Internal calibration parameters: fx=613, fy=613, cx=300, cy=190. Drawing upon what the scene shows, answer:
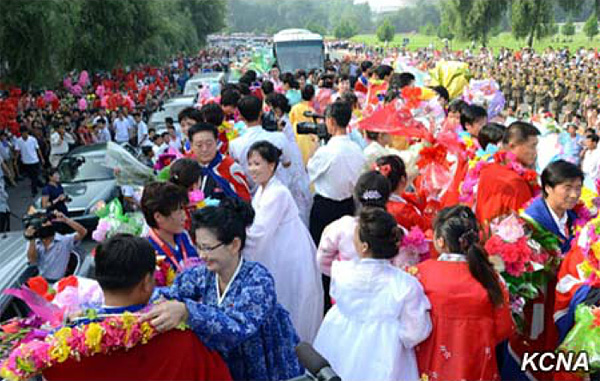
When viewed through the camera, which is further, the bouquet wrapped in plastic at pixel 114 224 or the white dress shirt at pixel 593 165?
the white dress shirt at pixel 593 165

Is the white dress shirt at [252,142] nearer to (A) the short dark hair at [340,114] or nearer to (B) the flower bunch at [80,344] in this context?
(A) the short dark hair at [340,114]

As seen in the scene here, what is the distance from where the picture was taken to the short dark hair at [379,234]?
325 cm

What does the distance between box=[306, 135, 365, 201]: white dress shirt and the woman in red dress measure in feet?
2.79

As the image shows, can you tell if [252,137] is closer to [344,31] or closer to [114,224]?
[114,224]

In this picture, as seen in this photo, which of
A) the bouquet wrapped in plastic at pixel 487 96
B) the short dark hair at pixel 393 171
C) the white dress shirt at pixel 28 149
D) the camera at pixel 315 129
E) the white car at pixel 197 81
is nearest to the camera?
the short dark hair at pixel 393 171

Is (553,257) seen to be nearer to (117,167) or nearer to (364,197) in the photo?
(364,197)

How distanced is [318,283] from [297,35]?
1904 centimetres

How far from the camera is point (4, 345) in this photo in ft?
7.95

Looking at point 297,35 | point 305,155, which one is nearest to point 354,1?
point 297,35

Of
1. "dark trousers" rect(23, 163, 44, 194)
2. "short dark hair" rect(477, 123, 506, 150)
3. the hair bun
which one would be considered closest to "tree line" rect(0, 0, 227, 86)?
"dark trousers" rect(23, 163, 44, 194)

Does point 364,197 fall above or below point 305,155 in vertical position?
above

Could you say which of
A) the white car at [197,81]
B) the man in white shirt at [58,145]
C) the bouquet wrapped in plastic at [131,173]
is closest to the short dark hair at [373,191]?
the bouquet wrapped in plastic at [131,173]

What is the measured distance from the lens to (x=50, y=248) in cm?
545

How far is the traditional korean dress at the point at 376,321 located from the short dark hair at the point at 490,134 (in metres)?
2.58
